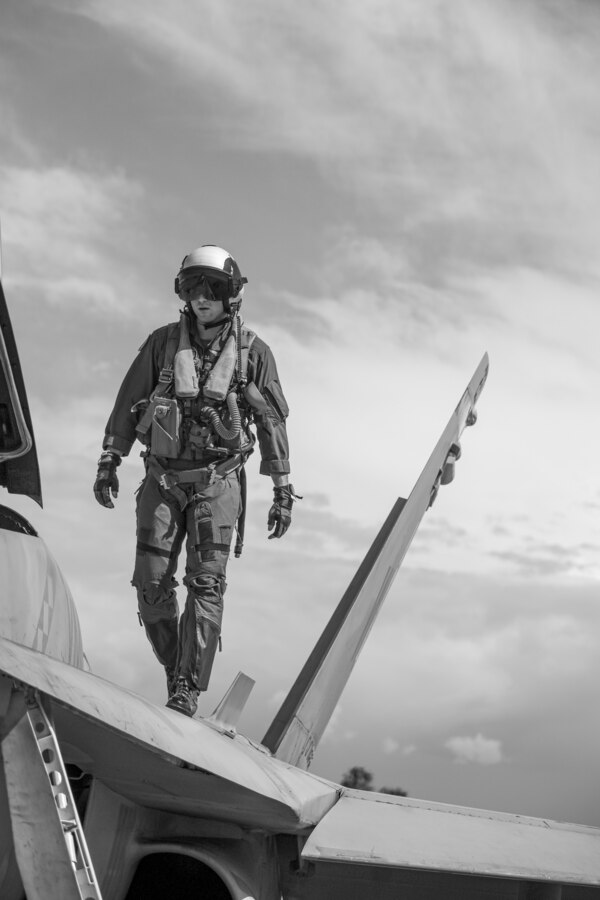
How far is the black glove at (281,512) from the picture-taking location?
749 centimetres

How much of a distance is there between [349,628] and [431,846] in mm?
2987

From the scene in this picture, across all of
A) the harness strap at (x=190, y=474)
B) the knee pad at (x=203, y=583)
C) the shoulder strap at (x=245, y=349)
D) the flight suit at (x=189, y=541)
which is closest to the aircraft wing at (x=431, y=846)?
the flight suit at (x=189, y=541)

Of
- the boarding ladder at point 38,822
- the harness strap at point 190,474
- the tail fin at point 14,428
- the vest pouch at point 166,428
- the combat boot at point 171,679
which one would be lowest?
the boarding ladder at point 38,822

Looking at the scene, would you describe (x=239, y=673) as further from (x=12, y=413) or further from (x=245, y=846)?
(x=12, y=413)

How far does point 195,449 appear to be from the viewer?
277 inches

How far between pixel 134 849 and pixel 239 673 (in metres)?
1.92

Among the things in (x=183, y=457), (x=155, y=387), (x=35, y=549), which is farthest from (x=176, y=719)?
(x=155, y=387)

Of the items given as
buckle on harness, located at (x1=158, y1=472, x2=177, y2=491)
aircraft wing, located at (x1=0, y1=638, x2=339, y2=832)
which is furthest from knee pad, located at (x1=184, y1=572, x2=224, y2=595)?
aircraft wing, located at (x1=0, y1=638, x2=339, y2=832)

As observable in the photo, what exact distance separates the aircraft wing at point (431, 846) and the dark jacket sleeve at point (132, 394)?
2.91m

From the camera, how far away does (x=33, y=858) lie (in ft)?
12.0

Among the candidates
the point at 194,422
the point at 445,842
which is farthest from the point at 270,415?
the point at 445,842

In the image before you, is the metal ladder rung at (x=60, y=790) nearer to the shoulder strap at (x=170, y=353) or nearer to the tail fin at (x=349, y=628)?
the tail fin at (x=349, y=628)

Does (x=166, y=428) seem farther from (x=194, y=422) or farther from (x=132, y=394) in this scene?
(x=132, y=394)

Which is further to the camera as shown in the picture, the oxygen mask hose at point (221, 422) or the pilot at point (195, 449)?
the oxygen mask hose at point (221, 422)
